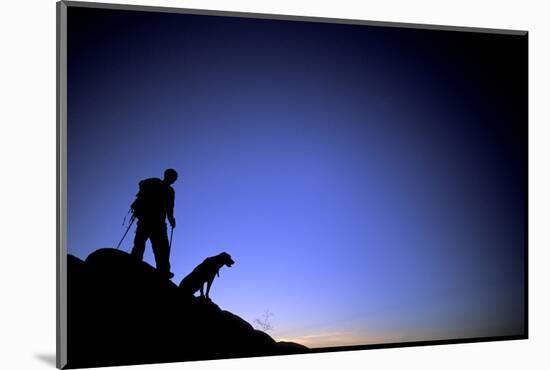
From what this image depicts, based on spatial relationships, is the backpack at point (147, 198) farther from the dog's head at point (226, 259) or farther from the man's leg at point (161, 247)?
the dog's head at point (226, 259)

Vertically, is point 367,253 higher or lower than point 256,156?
lower

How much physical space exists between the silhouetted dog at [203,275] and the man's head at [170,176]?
696 mm

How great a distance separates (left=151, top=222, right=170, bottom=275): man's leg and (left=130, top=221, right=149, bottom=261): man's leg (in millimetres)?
66

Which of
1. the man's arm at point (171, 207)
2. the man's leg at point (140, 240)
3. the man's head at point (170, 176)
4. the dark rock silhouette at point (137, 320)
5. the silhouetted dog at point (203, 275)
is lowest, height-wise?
the dark rock silhouette at point (137, 320)

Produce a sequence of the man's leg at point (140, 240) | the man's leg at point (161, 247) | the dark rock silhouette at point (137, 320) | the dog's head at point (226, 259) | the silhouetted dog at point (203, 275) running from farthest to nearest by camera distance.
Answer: the dog's head at point (226, 259), the silhouetted dog at point (203, 275), the man's leg at point (161, 247), the man's leg at point (140, 240), the dark rock silhouette at point (137, 320)

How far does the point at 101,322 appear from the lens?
781cm

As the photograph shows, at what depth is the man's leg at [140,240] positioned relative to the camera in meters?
7.95

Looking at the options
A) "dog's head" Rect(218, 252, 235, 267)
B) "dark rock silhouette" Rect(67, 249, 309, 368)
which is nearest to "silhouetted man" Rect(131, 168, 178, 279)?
"dark rock silhouette" Rect(67, 249, 309, 368)

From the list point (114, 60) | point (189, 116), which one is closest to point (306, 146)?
point (189, 116)

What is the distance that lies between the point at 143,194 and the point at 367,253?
2.10 meters

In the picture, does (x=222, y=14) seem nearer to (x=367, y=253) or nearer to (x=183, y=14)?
(x=183, y=14)

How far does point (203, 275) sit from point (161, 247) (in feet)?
1.38

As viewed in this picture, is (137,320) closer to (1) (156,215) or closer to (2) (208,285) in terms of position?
(2) (208,285)

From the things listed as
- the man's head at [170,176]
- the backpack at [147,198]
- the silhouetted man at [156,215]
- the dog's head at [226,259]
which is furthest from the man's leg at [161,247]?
the dog's head at [226,259]
